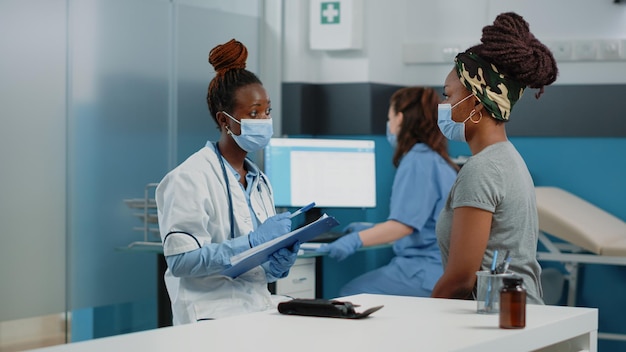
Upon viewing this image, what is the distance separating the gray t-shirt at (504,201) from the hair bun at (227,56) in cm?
82

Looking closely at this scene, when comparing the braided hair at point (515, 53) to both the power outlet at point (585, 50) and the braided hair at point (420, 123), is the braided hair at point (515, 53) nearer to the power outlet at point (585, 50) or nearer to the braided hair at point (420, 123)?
the braided hair at point (420, 123)

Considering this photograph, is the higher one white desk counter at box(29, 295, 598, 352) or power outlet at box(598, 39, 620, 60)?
power outlet at box(598, 39, 620, 60)

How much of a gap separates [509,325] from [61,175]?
2.68m

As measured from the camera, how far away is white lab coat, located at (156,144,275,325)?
2.72m

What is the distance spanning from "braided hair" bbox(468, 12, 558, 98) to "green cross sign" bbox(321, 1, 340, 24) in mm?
2579

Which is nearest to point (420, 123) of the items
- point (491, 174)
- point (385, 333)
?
point (491, 174)

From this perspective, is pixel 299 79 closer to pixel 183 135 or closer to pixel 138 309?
pixel 183 135

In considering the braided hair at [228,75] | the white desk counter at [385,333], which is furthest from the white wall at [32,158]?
the white desk counter at [385,333]

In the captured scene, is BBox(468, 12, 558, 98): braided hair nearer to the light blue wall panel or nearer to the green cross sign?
the light blue wall panel

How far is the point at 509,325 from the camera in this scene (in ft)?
7.00

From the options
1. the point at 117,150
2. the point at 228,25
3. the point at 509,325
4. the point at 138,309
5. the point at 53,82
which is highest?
the point at 228,25

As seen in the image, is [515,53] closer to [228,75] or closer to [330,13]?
[228,75]

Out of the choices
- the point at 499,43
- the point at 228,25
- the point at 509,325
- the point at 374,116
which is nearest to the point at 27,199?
the point at 228,25

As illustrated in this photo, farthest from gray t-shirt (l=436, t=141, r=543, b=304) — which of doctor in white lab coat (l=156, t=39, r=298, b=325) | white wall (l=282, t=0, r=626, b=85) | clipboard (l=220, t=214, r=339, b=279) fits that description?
white wall (l=282, t=0, r=626, b=85)
